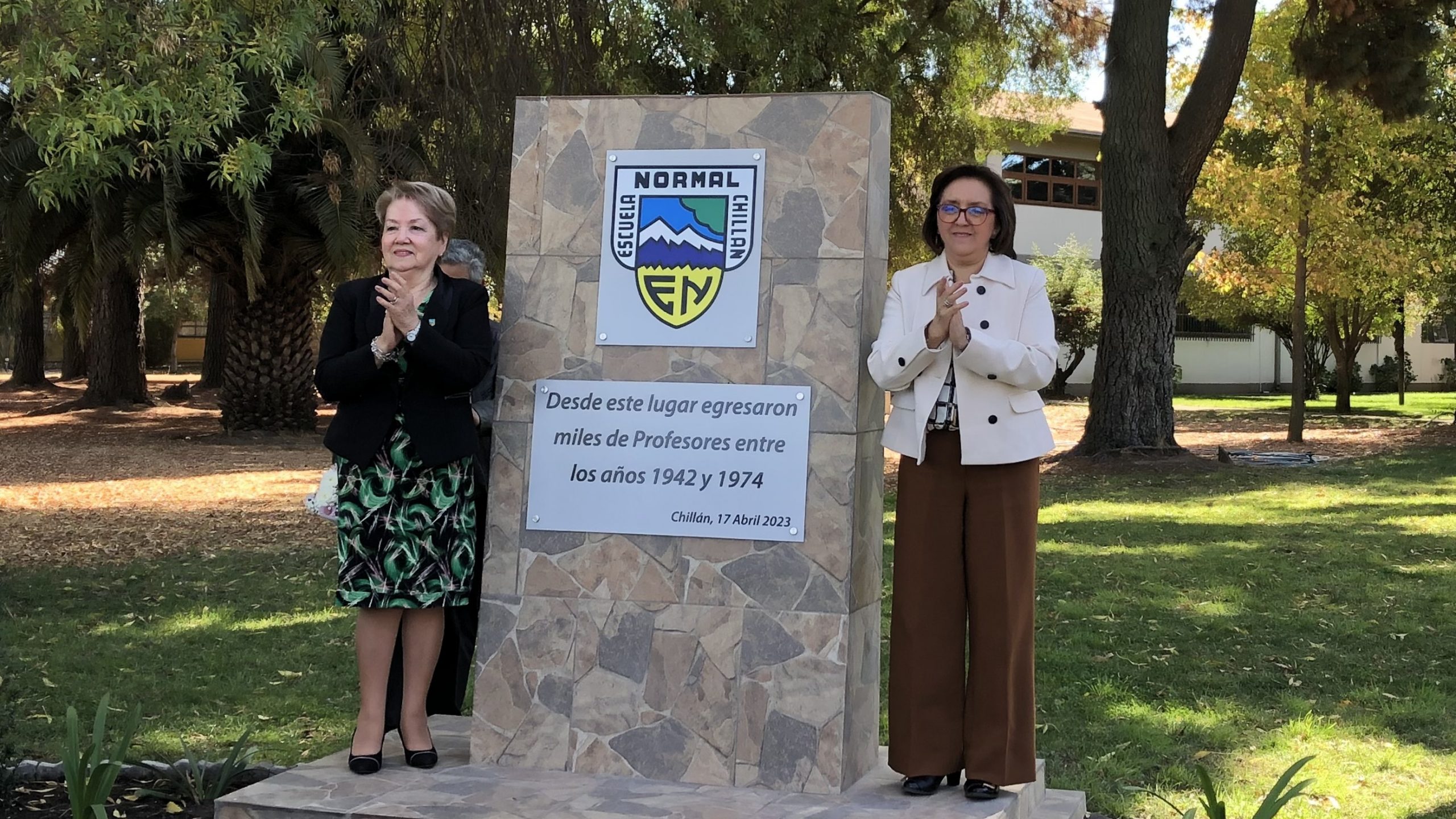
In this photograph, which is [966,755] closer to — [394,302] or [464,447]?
[464,447]

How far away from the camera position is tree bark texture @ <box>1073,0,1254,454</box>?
1628 cm

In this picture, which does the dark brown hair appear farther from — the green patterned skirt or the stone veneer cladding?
the green patterned skirt

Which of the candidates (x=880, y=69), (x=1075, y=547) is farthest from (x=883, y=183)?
(x=880, y=69)

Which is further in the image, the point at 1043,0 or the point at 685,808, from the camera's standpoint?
the point at 1043,0

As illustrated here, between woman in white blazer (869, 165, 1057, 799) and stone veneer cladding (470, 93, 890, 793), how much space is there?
188mm

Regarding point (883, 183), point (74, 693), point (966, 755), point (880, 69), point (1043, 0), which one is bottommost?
point (74, 693)

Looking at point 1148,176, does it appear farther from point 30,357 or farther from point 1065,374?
point 30,357

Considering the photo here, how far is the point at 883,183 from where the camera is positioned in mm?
4691

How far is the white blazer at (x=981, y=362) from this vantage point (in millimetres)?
4215

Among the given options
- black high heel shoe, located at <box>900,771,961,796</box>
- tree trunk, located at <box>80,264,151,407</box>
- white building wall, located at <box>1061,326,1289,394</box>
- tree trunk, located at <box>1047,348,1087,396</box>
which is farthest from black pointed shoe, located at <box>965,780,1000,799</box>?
white building wall, located at <box>1061,326,1289,394</box>

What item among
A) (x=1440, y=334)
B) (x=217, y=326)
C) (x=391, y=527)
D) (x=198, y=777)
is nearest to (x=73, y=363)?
(x=217, y=326)

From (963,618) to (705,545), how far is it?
0.83m

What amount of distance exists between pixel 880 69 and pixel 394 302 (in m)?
14.4

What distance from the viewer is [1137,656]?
7328 millimetres
